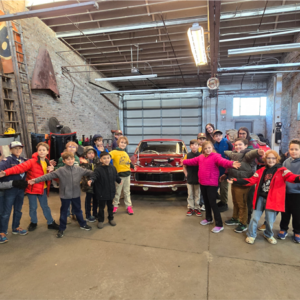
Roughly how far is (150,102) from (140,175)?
33.4 feet

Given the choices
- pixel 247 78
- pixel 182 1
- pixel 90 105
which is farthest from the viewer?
pixel 247 78

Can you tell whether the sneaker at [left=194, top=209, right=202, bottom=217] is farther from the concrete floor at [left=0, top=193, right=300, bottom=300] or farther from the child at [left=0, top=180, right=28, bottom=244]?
the child at [left=0, top=180, right=28, bottom=244]

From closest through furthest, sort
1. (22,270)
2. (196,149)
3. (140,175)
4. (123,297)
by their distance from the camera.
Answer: (123,297)
(22,270)
(196,149)
(140,175)

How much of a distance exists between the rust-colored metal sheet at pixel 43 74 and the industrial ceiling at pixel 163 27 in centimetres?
135

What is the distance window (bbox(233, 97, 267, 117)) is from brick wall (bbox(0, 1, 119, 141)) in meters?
8.23

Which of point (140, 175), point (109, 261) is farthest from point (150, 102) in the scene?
point (109, 261)

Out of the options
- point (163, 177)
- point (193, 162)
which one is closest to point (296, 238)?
point (193, 162)

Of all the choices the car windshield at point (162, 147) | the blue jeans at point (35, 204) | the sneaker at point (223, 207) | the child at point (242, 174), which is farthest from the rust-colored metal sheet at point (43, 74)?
the sneaker at point (223, 207)

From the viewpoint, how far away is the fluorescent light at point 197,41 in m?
4.28

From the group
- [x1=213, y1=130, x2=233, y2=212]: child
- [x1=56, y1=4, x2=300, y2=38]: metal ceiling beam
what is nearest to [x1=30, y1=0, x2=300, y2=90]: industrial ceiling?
[x1=56, y1=4, x2=300, y2=38]: metal ceiling beam

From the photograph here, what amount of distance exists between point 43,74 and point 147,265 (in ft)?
23.5

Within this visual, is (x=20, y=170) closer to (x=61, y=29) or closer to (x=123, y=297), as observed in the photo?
(x=123, y=297)

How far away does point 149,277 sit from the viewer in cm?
214

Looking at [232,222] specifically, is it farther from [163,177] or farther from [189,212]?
[163,177]
